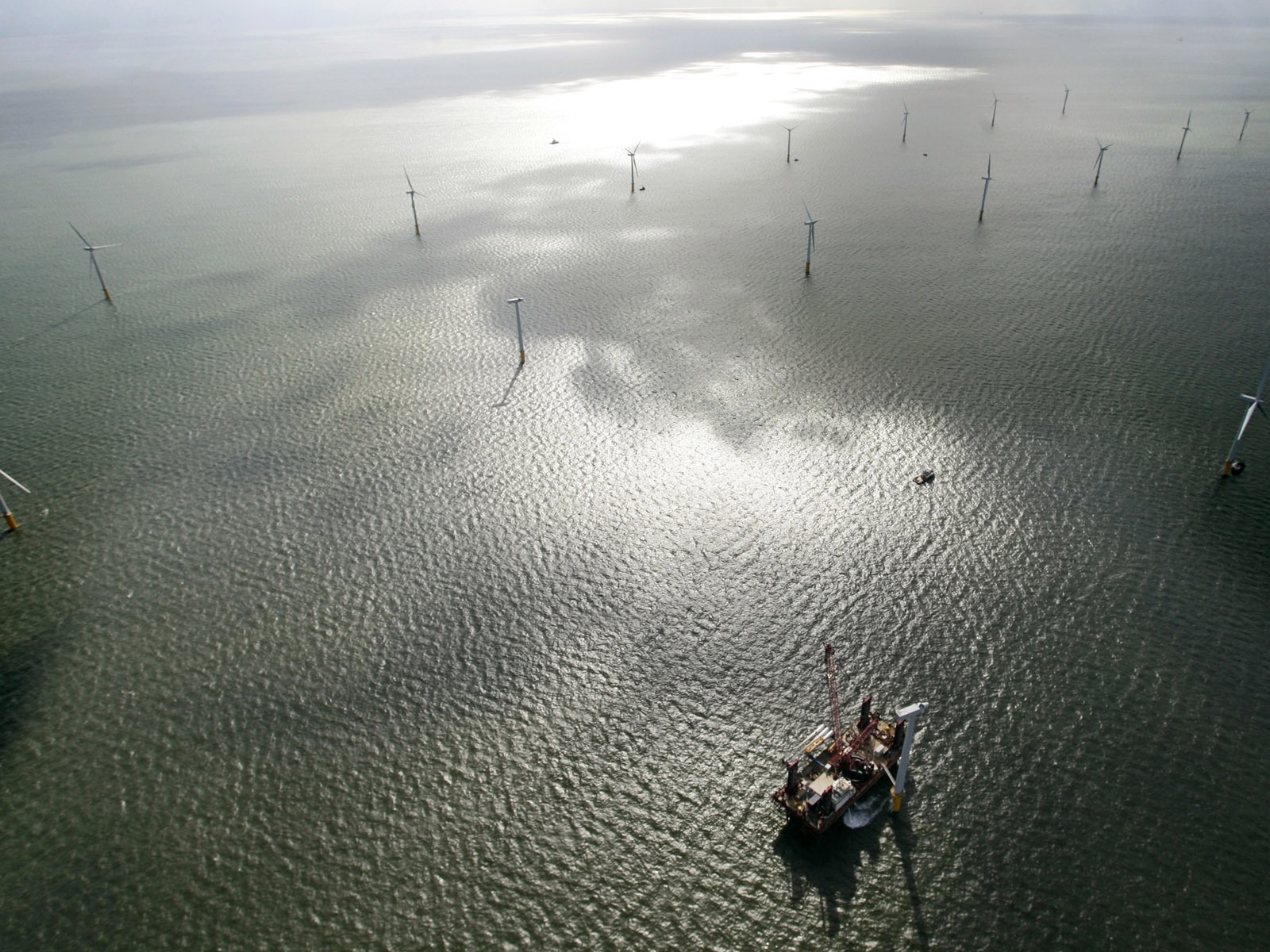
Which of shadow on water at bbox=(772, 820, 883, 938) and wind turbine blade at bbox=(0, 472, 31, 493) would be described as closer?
shadow on water at bbox=(772, 820, 883, 938)

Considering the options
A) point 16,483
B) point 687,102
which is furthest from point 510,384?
point 687,102

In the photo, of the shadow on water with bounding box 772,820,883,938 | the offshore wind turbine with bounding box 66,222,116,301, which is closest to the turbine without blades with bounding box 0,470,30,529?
the offshore wind turbine with bounding box 66,222,116,301

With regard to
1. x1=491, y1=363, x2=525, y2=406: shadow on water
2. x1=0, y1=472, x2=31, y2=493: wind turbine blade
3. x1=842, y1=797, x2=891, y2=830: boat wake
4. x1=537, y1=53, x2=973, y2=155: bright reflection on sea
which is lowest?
x1=842, y1=797, x2=891, y2=830: boat wake

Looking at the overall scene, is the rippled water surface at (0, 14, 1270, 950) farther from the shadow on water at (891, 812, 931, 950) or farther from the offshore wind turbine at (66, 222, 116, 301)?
the offshore wind turbine at (66, 222, 116, 301)

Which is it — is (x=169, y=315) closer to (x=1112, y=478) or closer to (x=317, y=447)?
(x=317, y=447)

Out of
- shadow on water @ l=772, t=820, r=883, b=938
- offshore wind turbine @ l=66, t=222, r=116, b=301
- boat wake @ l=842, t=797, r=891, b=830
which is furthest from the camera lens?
offshore wind turbine @ l=66, t=222, r=116, b=301

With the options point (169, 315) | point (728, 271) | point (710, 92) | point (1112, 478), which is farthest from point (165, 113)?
point (1112, 478)

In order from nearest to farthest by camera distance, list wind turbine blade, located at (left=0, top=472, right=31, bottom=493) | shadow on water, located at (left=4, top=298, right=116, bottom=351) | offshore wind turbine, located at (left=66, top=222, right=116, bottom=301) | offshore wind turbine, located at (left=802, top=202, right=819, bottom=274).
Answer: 1. wind turbine blade, located at (left=0, top=472, right=31, bottom=493)
2. shadow on water, located at (left=4, top=298, right=116, bottom=351)
3. offshore wind turbine, located at (left=802, top=202, right=819, bottom=274)
4. offshore wind turbine, located at (left=66, top=222, right=116, bottom=301)
